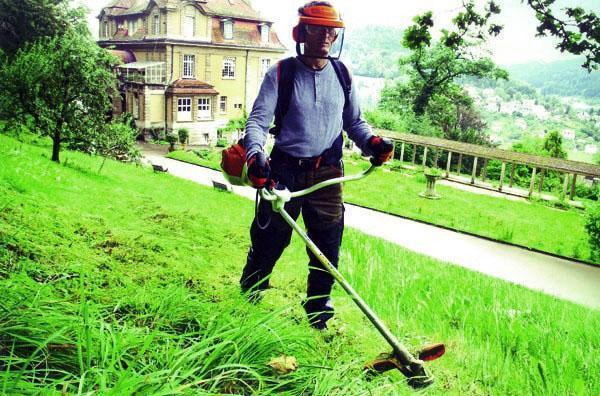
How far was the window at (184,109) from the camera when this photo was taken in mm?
18359

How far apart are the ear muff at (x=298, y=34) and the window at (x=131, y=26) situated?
16776 mm

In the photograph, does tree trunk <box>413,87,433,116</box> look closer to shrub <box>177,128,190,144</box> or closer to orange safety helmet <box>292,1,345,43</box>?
shrub <box>177,128,190,144</box>

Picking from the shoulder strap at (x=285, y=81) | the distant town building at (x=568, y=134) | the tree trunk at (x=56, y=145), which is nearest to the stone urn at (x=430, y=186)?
the tree trunk at (x=56, y=145)

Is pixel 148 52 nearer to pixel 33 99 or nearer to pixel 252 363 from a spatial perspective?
pixel 33 99

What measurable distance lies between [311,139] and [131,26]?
56.3 ft

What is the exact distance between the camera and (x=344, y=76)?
7.29 ft

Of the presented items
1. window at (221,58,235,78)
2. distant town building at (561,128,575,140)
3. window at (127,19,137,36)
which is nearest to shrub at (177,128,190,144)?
window at (221,58,235,78)

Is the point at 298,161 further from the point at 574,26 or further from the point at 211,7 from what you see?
the point at 211,7

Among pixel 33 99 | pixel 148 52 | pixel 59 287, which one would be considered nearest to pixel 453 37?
pixel 59 287

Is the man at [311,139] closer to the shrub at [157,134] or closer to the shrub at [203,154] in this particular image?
the shrub at [203,154]

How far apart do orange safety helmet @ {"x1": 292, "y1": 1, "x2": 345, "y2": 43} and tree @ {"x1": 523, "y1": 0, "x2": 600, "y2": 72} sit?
10.00 ft

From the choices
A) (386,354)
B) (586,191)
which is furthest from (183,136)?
(386,354)

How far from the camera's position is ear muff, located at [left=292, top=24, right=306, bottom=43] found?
207 cm

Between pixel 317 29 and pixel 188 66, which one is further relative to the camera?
pixel 188 66
